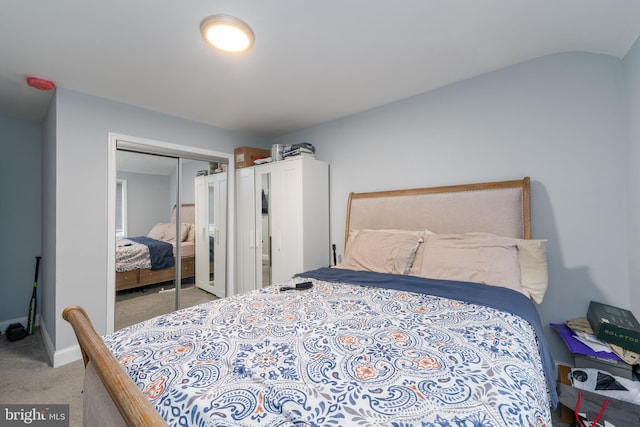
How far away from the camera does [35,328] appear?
307cm

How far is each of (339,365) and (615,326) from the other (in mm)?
1732

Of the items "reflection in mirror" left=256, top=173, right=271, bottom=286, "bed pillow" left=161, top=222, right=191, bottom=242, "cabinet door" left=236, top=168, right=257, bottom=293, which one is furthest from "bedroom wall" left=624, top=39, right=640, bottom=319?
"bed pillow" left=161, top=222, right=191, bottom=242

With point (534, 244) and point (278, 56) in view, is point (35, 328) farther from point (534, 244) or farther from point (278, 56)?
point (534, 244)

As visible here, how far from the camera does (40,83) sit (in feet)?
7.32

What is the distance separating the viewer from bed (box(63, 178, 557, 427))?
70cm

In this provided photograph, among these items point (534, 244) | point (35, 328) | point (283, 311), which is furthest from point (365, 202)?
point (35, 328)

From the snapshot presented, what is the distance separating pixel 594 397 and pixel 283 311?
5.62 ft

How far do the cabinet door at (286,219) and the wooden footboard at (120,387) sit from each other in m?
2.13

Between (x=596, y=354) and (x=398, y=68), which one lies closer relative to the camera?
(x=596, y=354)

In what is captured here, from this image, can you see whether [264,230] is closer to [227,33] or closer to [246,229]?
[246,229]

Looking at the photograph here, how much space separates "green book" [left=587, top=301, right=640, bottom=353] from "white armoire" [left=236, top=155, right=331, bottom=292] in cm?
232

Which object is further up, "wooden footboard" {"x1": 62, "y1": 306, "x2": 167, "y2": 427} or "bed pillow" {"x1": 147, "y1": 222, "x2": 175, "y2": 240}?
"bed pillow" {"x1": 147, "y1": 222, "x2": 175, "y2": 240}
